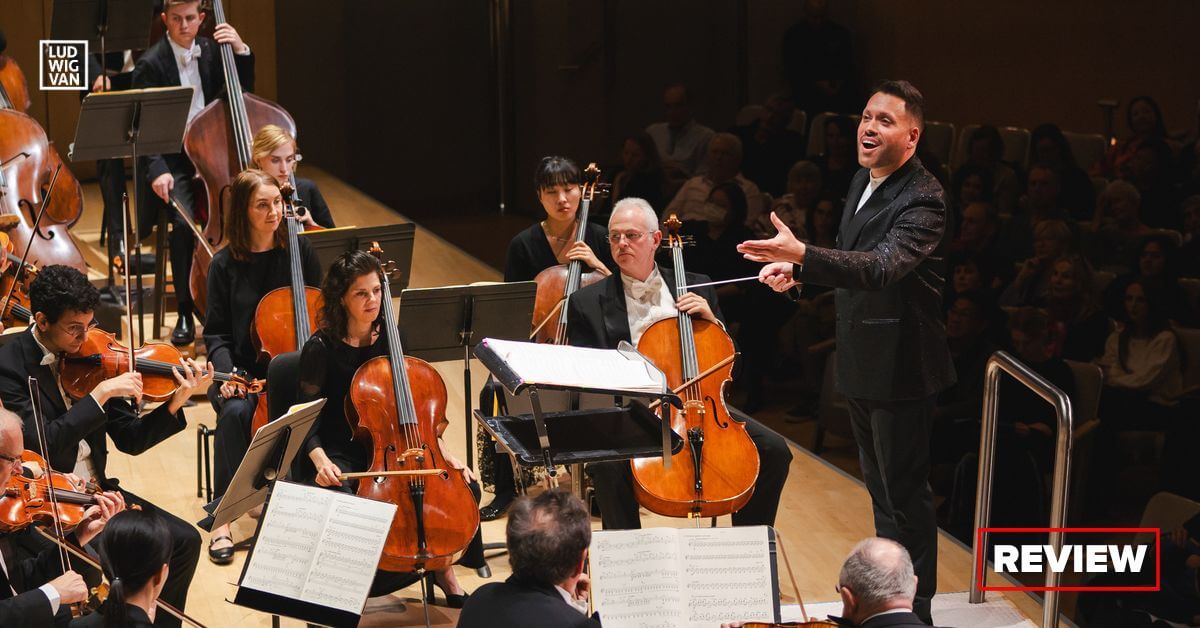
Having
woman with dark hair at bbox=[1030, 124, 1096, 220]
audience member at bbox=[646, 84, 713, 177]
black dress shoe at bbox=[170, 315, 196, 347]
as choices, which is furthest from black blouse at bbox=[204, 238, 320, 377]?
audience member at bbox=[646, 84, 713, 177]

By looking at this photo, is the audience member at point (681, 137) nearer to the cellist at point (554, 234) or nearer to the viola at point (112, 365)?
the cellist at point (554, 234)

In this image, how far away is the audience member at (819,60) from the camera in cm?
862

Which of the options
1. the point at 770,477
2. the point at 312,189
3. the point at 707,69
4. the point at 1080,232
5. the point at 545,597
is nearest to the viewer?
the point at 545,597

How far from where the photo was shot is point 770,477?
11.6ft

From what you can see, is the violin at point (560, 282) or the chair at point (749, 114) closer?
the violin at point (560, 282)

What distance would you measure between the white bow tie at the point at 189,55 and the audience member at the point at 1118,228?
12.3ft

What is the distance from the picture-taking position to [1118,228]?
18.2ft

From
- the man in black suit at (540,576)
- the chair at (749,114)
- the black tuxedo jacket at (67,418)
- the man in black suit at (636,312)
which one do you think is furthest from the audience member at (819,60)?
the man in black suit at (540,576)

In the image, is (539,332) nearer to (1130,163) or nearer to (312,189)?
(312,189)

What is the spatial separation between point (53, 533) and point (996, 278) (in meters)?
3.76

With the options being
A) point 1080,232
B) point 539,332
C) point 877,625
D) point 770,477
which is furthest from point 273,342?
point 1080,232

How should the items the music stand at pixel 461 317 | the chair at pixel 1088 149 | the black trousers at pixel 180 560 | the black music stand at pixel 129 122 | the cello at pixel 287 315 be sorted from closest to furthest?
the black trousers at pixel 180 560, the music stand at pixel 461 317, the cello at pixel 287 315, the black music stand at pixel 129 122, the chair at pixel 1088 149

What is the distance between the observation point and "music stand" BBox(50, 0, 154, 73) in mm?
5160

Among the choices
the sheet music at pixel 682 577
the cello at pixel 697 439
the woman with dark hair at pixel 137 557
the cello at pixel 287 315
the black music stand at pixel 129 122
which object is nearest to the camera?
the woman with dark hair at pixel 137 557
